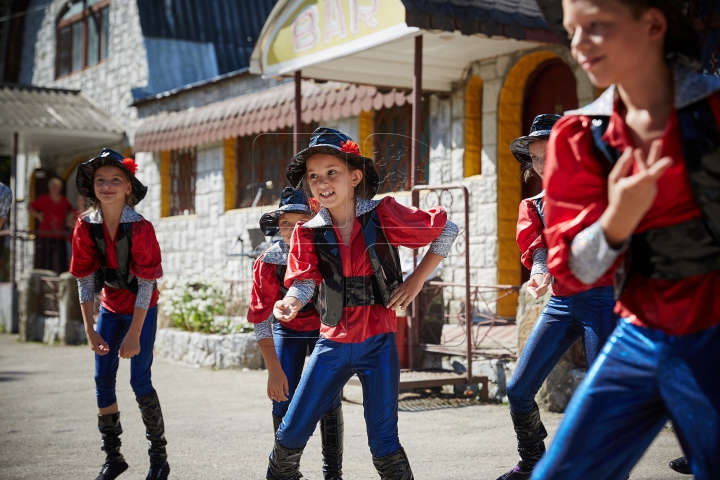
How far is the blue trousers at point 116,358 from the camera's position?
4.68 metres

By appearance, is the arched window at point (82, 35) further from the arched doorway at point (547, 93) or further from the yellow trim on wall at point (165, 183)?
the arched doorway at point (547, 93)

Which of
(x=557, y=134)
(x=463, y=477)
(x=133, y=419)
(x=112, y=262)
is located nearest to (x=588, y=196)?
(x=557, y=134)

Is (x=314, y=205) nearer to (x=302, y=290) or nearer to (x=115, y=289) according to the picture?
(x=302, y=290)

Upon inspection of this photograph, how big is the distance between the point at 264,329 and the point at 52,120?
513 inches

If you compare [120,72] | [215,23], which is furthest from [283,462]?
[215,23]

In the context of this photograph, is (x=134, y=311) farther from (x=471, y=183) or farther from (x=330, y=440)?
(x=471, y=183)

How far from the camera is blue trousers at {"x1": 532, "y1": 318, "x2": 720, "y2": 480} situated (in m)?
1.95

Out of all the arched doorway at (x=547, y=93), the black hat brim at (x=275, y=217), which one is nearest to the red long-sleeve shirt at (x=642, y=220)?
the black hat brim at (x=275, y=217)

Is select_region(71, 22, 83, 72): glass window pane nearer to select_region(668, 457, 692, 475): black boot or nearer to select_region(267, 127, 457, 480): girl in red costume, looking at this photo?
select_region(267, 127, 457, 480): girl in red costume

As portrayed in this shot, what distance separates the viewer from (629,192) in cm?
186

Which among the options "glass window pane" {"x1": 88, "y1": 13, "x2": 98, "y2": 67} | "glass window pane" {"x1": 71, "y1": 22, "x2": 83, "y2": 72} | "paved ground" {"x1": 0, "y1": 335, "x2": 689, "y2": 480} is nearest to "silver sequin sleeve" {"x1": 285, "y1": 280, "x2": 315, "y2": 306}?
"paved ground" {"x1": 0, "y1": 335, "x2": 689, "y2": 480}

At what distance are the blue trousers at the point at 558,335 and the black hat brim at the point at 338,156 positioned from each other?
104 cm

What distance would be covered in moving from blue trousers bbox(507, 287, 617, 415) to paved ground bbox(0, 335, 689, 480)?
896 mm

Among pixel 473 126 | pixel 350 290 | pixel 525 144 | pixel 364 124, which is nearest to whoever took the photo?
pixel 350 290
